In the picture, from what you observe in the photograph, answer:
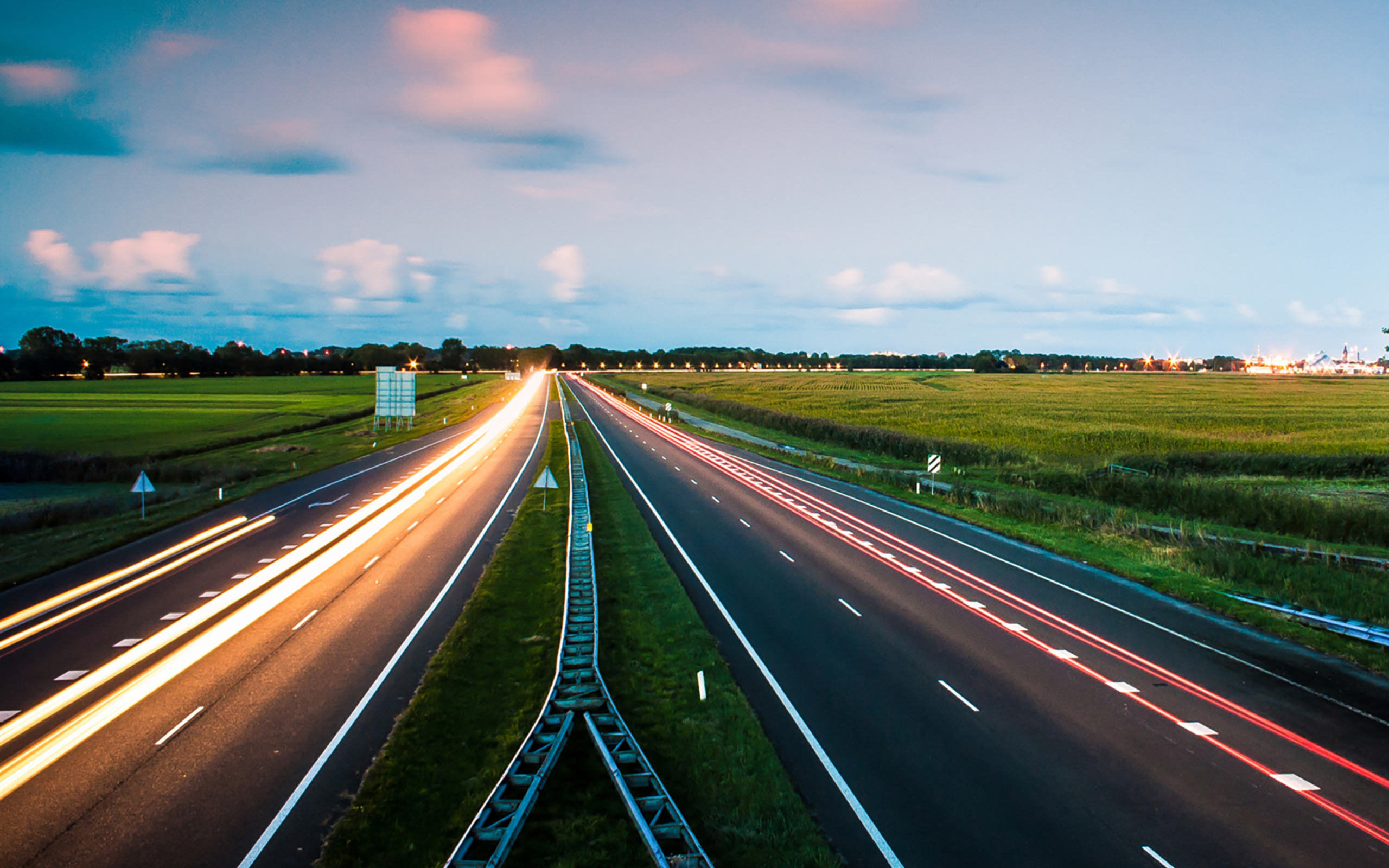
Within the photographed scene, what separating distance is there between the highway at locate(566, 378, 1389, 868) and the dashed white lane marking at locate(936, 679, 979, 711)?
9cm

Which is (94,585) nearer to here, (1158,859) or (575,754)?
(575,754)

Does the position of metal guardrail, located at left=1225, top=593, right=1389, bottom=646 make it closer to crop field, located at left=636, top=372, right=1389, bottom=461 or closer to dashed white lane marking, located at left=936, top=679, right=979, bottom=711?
dashed white lane marking, located at left=936, top=679, right=979, bottom=711

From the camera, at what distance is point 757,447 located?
6300cm

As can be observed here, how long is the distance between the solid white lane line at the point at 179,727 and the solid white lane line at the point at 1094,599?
74.6 ft

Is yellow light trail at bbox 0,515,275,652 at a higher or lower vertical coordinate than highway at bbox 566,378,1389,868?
lower

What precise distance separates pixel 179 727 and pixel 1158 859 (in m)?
16.5

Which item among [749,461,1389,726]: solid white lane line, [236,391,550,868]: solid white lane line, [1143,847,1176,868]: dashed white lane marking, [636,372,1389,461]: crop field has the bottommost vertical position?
[236,391,550,868]: solid white lane line

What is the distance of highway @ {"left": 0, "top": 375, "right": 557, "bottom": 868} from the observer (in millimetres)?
10461

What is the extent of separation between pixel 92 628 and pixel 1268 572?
34.9m

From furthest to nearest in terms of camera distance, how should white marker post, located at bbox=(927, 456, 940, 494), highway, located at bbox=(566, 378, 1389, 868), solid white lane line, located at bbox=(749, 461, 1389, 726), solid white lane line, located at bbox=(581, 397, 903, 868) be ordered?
white marker post, located at bbox=(927, 456, 940, 494)
solid white lane line, located at bbox=(749, 461, 1389, 726)
highway, located at bbox=(566, 378, 1389, 868)
solid white lane line, located at bbox=(581, 397, 903, 868)

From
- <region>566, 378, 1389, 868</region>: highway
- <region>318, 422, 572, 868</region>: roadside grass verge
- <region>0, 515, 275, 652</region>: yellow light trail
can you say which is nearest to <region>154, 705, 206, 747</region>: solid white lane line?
<region>318, 422, 572, 868</region>: roadside grass verge

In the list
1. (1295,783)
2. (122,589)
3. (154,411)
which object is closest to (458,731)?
(1295,783)

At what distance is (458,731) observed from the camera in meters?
13.1

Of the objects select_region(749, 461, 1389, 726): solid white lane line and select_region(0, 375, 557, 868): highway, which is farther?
select_region(749, 461, 1389, 726): solid white lane line
